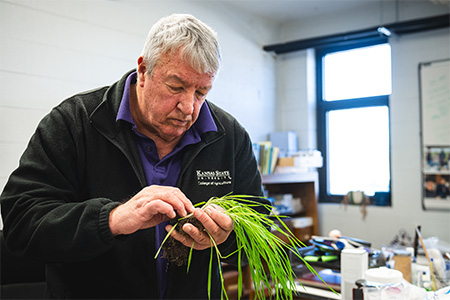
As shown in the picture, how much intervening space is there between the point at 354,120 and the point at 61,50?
3287mm

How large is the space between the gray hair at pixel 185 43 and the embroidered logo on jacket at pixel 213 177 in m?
0.37

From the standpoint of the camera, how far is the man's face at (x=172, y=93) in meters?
1.32

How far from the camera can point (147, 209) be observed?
105cm

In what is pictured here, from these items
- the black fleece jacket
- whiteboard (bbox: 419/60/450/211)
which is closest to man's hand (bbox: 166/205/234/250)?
the black fleece jacket

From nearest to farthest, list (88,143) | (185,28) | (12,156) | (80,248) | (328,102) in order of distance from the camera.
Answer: (80,248)
(185,28)
(88,143)
(12,156)
(328,102)

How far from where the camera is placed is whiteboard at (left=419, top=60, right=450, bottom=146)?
13.9 feet

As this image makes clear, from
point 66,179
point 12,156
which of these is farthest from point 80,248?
point 12,156

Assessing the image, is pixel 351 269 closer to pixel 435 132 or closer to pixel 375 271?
pixel 375 271

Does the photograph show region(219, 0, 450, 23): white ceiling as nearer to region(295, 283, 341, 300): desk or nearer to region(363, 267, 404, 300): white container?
region(295, 283, 341, 300): desk

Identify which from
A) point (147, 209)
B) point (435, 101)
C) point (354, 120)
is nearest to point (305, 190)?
point (354, 120)

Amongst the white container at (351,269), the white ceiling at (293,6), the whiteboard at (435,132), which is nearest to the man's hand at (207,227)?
the white container at (351,269)

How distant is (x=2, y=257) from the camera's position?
6.04ft

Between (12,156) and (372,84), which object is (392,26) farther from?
(12,156)

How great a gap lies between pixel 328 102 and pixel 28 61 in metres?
3.43
